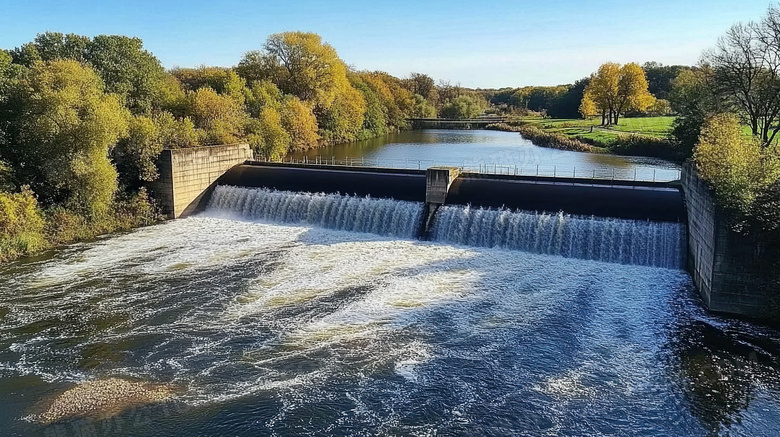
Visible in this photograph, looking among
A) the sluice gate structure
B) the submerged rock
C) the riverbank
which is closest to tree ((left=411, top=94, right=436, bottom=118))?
the sluice gate structure

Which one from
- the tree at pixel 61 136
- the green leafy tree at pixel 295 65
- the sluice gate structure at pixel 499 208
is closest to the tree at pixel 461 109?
the green leafy tree at pixel 295 65

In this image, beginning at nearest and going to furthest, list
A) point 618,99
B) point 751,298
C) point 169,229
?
point 751,298 → point 169,229 → point 618,99

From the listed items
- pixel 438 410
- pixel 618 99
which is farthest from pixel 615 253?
pixel 618 99

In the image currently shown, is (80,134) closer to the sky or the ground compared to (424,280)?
closer to the sky

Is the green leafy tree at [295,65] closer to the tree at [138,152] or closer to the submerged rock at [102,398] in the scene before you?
the tree at [138,152]

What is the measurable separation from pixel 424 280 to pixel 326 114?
40.4 meters

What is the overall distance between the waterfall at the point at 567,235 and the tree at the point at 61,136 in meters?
13.0

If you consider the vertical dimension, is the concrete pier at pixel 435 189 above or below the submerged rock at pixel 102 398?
above

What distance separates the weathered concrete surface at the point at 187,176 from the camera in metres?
24.3

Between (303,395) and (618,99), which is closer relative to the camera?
(303,395)

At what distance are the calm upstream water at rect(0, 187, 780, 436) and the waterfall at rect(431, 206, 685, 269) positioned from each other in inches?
1.9

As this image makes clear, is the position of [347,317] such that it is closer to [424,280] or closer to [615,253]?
[424,280]

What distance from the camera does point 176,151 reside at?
79.5 ft

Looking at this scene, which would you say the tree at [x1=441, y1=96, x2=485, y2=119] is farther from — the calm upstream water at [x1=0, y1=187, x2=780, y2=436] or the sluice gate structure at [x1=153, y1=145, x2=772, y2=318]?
the calm upstream water at [x1=0, y1=187, x2=780, y2=436]
